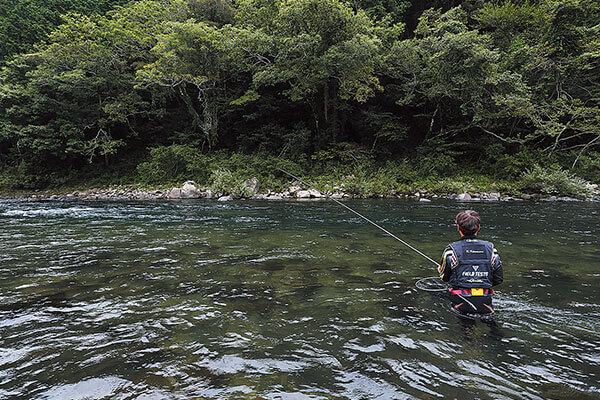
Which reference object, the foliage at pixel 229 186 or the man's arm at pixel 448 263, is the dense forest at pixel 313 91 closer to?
the foliage at pixel 229 186

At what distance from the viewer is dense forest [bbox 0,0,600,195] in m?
17.0

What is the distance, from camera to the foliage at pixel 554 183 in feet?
48.0

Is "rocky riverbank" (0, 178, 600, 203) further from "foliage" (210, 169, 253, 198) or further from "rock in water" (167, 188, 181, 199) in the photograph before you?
"foliage" (210, 169, 253, 198)

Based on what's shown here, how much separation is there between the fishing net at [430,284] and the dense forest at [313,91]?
12.6 metres

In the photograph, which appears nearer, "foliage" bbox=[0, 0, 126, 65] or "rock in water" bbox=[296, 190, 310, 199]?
"rock in water" bbox=[296, 190, 310, 199]

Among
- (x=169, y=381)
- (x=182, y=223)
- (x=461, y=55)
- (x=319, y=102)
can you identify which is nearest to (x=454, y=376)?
(x=169, y=381)

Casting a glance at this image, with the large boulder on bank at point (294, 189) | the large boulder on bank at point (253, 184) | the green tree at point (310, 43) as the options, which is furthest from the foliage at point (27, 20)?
the large boulder on bank at point (294, 189)

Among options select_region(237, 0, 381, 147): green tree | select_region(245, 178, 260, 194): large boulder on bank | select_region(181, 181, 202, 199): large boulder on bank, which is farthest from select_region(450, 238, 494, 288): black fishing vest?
select_region(181, 181, 202, 199): large boulder on bank

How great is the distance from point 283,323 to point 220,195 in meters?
15.8

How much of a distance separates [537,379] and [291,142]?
2139 centimetres

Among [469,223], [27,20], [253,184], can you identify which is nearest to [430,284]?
[469,223]

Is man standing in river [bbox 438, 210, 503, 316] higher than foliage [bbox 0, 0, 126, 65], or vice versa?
foliage [bbox 0, 0, 126, 65]

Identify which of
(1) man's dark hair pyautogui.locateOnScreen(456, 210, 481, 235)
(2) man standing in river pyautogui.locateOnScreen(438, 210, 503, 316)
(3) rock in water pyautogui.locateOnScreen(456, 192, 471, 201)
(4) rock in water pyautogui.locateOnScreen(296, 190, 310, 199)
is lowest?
(4) rock in water pyautogui.locateOnScreen(296, 190, 310, 199)

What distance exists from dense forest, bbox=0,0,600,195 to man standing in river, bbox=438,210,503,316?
13.6m
